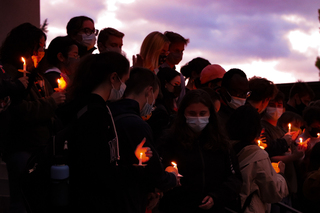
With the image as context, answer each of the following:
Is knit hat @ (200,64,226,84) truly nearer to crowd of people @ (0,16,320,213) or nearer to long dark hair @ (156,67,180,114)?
crowd of people @ (0,16,320,213)

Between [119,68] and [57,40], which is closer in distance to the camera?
[119,68]

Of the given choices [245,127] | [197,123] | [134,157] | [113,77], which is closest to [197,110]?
[197,123]

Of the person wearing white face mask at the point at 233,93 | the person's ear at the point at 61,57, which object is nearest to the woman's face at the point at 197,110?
the person wearing white face mask at the point at 233,93

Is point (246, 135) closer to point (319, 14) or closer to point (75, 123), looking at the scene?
point (75, 123)

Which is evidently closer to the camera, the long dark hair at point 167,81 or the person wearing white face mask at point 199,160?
the person wearing white face mask at point 199,160

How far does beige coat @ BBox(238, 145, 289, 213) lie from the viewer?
4.26 m

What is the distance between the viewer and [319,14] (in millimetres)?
39188

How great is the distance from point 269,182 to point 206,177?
842 millimetres

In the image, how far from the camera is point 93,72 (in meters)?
2.78

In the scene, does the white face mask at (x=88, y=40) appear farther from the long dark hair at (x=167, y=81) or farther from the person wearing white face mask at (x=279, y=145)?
the person wearing white face mask at (x=279, y=145)

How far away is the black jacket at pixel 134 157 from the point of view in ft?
10.1

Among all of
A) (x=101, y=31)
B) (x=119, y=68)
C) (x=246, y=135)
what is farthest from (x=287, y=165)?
(x=119, y=68)

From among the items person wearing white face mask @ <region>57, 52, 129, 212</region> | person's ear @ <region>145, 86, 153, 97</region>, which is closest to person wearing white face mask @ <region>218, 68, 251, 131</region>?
person's ear @ <region>145, 86, 153, 97</region>

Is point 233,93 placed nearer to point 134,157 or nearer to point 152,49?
point 152,49
